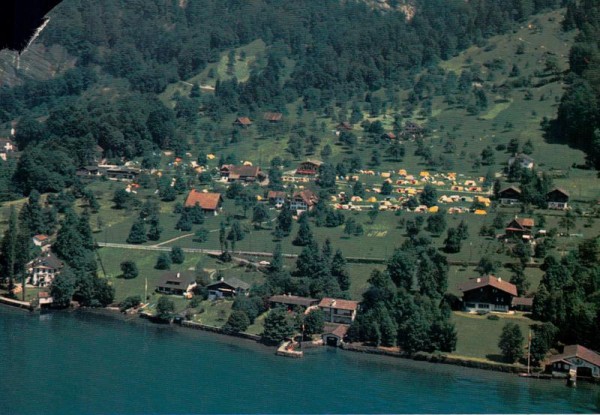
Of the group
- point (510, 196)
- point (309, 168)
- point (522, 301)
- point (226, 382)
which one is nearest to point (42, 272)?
point (226, 382)

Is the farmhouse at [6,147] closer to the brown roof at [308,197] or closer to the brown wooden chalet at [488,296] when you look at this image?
the brown roof at [308,197]

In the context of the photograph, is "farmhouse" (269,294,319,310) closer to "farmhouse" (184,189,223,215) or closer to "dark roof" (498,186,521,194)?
"farmhouse" (184,189,223,215)

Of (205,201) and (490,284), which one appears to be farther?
(205,201)

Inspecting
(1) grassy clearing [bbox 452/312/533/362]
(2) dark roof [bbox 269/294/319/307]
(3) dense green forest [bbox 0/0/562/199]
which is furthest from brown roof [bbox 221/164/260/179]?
Result: (1) grassy clearing [bbox 452/312/533/362]

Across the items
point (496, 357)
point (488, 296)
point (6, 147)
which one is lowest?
point (496, 357)

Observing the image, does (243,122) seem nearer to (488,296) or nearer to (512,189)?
(512,189)

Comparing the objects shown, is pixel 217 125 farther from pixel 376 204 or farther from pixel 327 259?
pixel 327 259

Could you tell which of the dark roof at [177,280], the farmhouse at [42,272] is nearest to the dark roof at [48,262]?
the farmhouse at [42,272]
